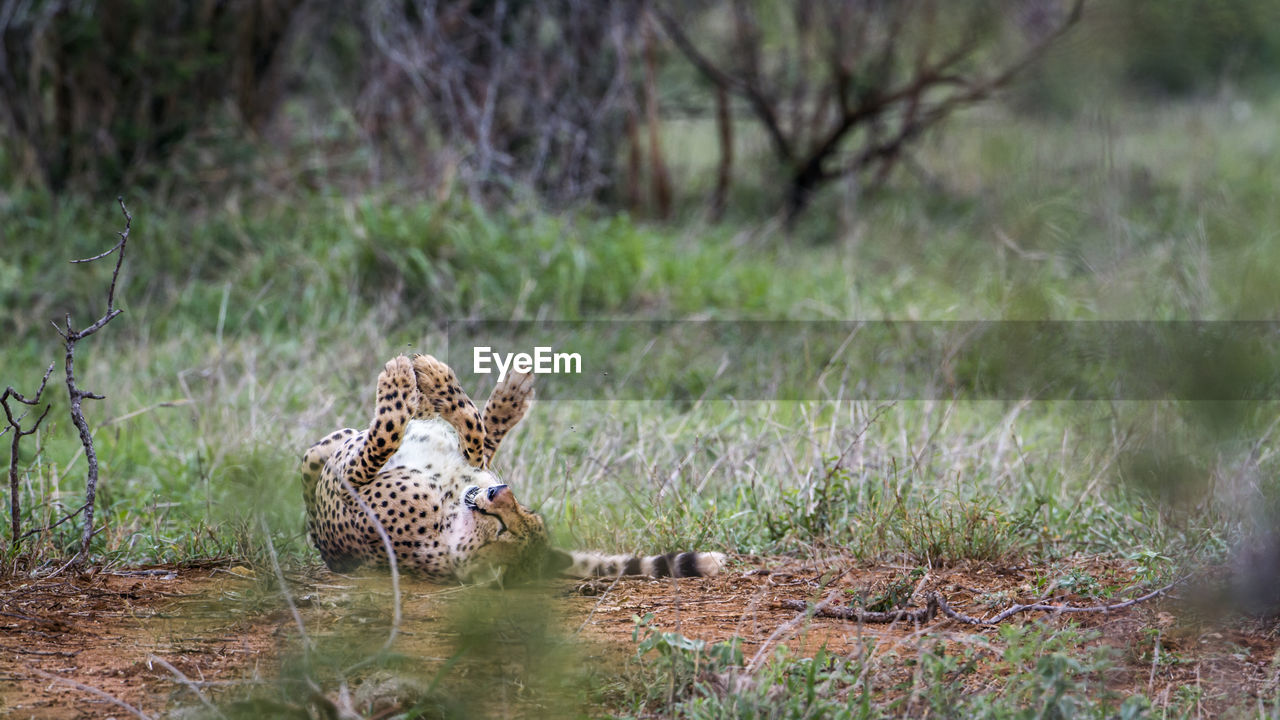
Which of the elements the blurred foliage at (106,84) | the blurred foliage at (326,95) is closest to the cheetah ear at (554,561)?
the blurred foliage at (326,95)

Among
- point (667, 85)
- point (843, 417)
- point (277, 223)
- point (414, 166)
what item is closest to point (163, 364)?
point (277, 223)

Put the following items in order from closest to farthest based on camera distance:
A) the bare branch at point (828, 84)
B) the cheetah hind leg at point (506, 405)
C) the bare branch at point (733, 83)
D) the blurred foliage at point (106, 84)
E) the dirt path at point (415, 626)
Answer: the dirt path at point (415, 626) < the cheetah hind leg at point (506, 405) < the blurred foliage at point (106, 84) < the bare branch at point (828, 84) < the bare branch at point (733, 83)

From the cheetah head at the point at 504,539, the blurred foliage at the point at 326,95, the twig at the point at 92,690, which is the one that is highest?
the blurred foliage at the point at 326,95

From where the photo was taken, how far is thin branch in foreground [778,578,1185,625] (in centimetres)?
228

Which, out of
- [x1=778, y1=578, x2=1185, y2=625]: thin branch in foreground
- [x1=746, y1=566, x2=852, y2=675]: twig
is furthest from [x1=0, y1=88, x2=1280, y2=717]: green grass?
[x1=778, y1=578, x2=1185, y2=625]: thin branch in foreground

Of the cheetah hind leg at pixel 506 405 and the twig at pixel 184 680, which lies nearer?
the twig at pixel 184 680

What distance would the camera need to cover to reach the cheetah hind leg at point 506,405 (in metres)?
2.24

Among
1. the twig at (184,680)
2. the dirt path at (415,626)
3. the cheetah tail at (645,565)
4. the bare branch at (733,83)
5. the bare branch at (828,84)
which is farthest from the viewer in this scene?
the bare branch at (733,83)

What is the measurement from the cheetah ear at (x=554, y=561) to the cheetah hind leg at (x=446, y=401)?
23 cm

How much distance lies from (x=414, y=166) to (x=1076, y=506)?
4478 millimetres

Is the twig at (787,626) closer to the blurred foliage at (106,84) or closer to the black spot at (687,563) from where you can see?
the black spot at (687,563)

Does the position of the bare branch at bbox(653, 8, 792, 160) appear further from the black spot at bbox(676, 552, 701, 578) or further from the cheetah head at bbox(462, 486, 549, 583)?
the cheetah head at bbox(462, 486, 549, 583)

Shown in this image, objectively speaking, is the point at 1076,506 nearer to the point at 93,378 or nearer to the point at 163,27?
the point at 93,378

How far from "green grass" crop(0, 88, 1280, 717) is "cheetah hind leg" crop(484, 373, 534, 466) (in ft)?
1.43
